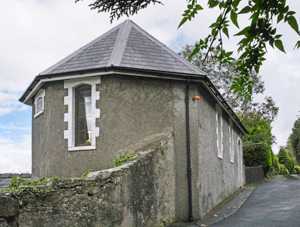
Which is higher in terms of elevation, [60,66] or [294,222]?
[60,66]

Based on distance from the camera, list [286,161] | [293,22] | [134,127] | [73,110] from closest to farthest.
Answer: [293,22] < [134,127] < [73,110] < [286,161]

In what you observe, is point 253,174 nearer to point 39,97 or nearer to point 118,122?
point 118,122

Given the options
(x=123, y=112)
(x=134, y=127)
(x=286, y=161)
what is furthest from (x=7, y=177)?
(x=286, y=161)

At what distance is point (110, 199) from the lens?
322 inches

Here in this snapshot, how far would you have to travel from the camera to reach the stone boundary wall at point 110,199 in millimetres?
7004

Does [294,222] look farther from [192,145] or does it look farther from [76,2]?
[76,2]

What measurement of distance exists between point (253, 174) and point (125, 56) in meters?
17.7

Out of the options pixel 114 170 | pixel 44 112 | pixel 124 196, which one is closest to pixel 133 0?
pixel 114 170

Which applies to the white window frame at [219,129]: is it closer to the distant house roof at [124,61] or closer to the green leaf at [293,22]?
the distant house roof at [124,61]

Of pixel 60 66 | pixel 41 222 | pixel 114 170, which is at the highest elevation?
pixel 60 66

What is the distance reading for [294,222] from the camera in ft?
33.2

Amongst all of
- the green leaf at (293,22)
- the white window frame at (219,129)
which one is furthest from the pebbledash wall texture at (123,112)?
the green leaf at (293,22)

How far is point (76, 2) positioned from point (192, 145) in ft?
23.1

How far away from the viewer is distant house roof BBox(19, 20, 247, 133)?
11.1 metres
